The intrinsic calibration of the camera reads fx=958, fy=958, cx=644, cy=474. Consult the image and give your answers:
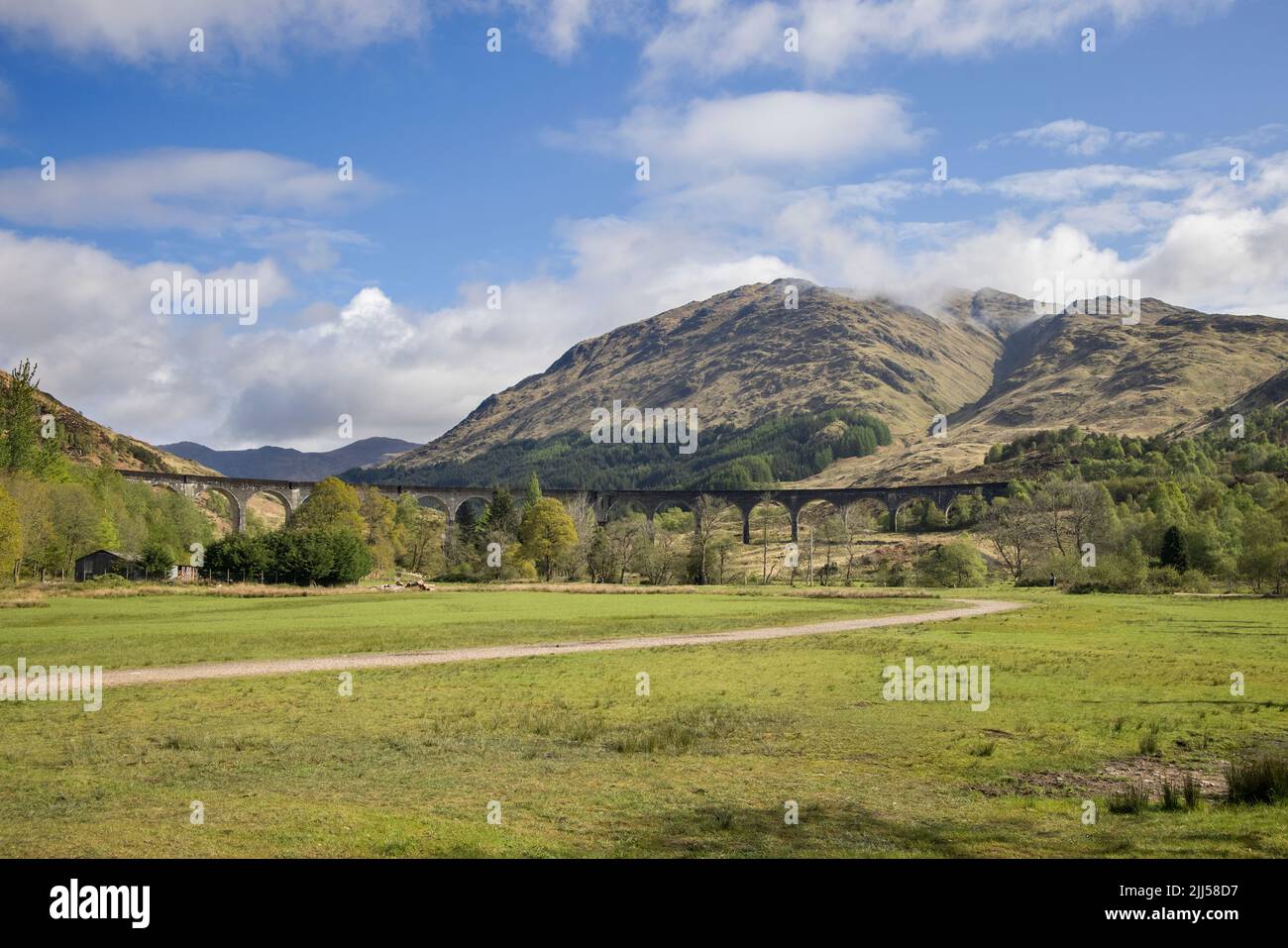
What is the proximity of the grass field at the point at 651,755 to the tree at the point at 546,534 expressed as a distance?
227ft

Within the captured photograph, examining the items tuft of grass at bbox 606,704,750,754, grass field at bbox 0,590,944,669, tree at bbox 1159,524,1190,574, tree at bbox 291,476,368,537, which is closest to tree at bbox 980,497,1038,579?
tree at bbox 1159,524,1190,574

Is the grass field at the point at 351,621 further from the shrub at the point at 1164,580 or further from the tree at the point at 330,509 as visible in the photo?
the tree at the point at 330,509

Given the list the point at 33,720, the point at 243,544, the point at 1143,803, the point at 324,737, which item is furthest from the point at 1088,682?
the point at 243,544

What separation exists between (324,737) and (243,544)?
7472 cm

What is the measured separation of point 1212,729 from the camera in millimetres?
20047

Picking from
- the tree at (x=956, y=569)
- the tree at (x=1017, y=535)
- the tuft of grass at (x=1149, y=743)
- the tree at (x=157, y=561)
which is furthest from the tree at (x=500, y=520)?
the tuft of grass at (x=1149, y=743)

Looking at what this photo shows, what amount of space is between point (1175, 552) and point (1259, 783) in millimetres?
83538

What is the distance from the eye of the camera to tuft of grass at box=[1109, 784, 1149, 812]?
13.7 metres

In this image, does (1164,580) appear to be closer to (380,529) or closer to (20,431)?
(380,529)

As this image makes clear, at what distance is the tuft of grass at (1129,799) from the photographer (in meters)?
13.7

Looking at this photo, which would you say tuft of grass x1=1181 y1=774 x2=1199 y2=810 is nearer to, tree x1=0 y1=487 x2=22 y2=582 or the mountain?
tree x1=0 y1=487 x2=22 y2=582

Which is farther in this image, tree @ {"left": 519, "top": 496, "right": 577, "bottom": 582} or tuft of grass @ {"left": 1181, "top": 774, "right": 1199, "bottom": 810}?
tree @ {"left": 519, "top": 496, "right": 577, "bottom": 582}

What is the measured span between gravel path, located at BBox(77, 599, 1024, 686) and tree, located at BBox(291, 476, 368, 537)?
6676cm
